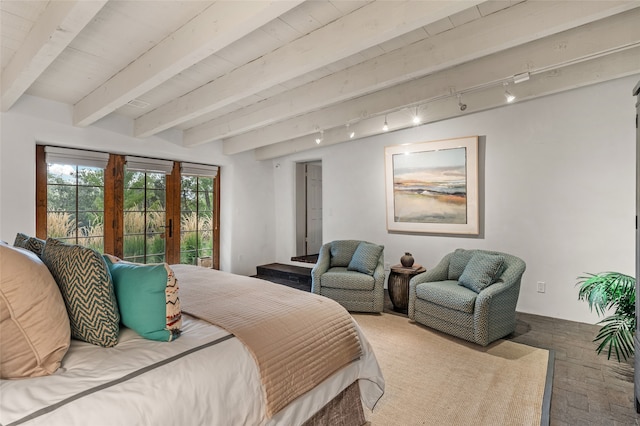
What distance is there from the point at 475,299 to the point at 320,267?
187 cm

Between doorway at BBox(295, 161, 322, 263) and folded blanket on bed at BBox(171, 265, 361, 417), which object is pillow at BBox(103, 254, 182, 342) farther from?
doorway at BBox(295, 161, 322, 263)

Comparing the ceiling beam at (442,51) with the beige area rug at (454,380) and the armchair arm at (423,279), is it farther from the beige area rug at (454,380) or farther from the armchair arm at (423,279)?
the beige area rug at (454,380)

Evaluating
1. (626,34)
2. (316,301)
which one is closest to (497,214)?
(626,34)

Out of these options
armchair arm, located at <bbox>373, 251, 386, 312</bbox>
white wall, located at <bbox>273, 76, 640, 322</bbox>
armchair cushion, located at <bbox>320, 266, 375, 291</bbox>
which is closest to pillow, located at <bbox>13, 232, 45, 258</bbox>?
armchair cushion, located at <bbox>320, 266, 375, 291</bbox>

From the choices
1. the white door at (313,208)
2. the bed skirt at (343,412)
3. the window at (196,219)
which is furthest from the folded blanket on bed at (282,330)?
the white door at (313,208)

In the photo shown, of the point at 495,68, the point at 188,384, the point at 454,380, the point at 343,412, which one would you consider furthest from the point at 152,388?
the point at 495,68

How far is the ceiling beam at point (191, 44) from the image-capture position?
175cm

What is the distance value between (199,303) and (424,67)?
2.35 m

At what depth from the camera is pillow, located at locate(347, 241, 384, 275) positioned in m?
3.97

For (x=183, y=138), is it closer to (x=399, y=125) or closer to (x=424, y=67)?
(x=399, y=125)

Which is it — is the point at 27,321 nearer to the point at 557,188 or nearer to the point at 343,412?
the point at 343,412

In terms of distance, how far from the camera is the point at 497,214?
4117 millimetres

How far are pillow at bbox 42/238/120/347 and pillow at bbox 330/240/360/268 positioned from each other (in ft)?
10.7

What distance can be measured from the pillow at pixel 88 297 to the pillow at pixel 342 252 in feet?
10.7
